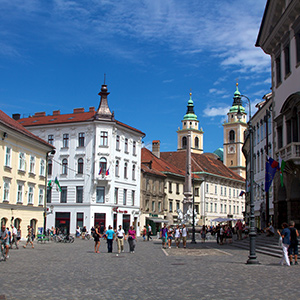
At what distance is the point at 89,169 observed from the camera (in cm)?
5962

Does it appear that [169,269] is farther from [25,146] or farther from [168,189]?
[168,189]

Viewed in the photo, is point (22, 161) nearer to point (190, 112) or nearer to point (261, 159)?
point (261, 159)

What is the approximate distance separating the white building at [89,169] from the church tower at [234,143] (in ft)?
291

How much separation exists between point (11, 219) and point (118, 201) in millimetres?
23248

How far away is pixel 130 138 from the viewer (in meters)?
65.1

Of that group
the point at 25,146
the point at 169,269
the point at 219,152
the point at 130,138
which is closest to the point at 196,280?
the point at 169,269

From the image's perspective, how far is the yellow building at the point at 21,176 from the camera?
38.9 meters

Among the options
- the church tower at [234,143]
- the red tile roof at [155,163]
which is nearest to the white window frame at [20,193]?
the red tile roof at [155,163]

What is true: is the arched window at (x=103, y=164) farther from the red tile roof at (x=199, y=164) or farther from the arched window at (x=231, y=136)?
the arched window at (x=231, y=136)

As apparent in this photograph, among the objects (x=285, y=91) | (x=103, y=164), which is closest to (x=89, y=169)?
(x=103, y=164)

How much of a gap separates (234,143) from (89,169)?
101 m

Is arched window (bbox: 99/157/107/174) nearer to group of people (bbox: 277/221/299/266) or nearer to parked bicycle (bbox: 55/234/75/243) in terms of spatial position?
parked bicycle (bbox: 55/234/75/243)

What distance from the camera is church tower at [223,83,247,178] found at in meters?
148

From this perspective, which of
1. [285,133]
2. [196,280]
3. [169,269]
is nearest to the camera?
[196,280]
